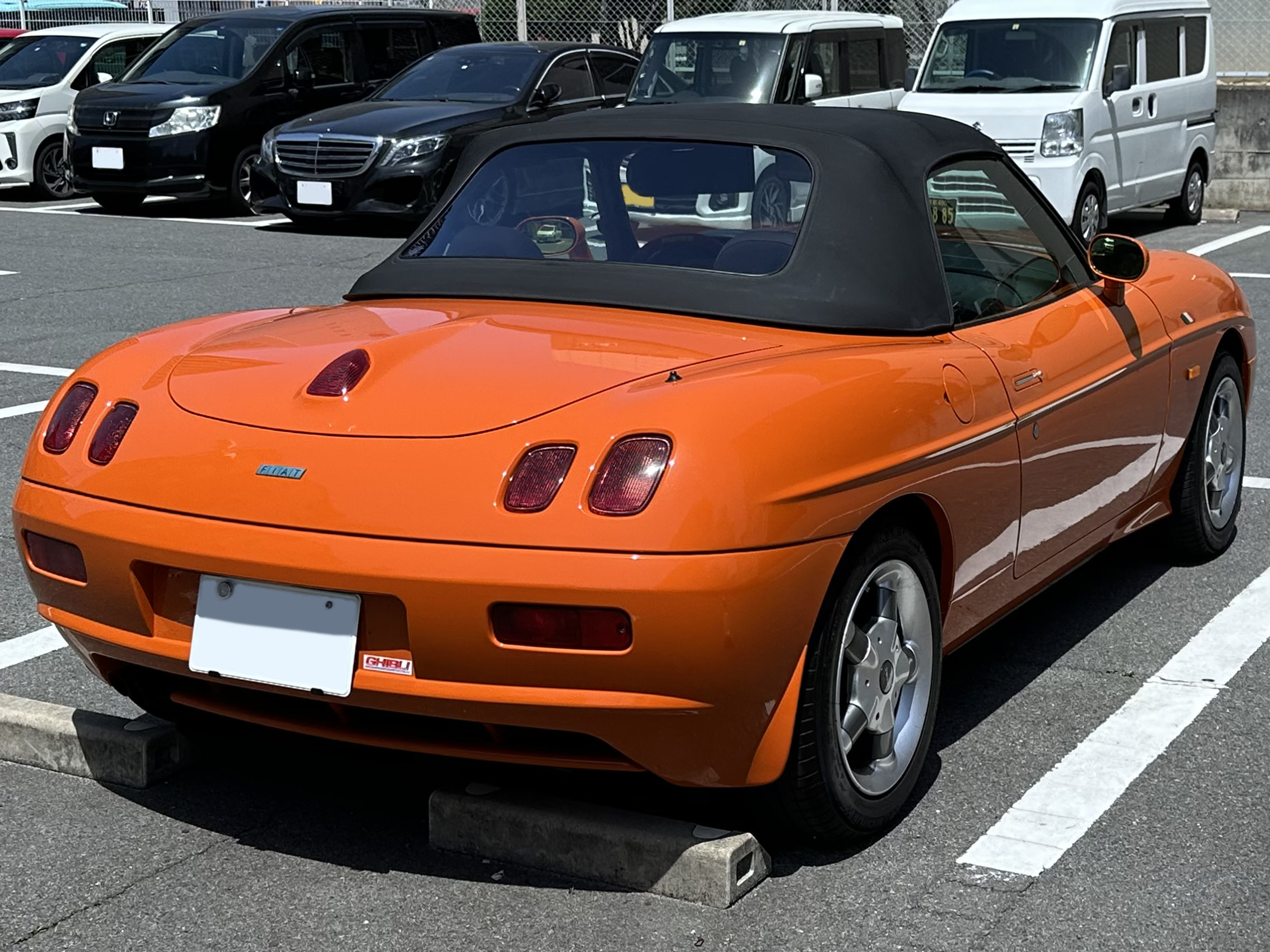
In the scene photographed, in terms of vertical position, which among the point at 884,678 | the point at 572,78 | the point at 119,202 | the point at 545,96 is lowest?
the point at 119,202

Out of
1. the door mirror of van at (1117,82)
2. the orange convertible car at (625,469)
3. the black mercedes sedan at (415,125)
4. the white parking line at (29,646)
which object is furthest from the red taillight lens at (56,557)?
the door mirror of van at (1117,82)

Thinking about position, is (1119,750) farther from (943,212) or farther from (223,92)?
(223,92)

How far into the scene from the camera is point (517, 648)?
3016 millimetres

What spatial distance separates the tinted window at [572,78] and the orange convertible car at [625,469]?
39.6 feet

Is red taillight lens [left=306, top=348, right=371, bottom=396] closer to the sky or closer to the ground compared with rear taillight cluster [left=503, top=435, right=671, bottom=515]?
closer to the sky

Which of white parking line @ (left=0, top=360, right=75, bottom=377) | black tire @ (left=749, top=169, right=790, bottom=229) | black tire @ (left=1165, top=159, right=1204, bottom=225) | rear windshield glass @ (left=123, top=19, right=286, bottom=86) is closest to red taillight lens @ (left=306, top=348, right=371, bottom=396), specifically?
black tire @ (left=749, top=169, right=790, bottom=229)

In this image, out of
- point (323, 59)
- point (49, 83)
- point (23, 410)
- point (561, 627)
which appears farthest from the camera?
point (49, 83)

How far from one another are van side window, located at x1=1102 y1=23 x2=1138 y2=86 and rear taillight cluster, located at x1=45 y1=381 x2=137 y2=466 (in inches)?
461

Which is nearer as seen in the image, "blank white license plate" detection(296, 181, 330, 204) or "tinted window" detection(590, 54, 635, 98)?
"blank white license plate" detection(296, 181, 330, 204)

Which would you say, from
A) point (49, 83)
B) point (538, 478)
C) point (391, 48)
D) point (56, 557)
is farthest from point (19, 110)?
point (538, 478)

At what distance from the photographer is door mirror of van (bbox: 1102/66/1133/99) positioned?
45.6 ft

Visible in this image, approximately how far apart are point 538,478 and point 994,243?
6.01ft

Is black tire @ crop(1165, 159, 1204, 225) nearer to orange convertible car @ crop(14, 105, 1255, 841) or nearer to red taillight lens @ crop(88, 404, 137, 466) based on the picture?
orange convertible car @ crop(14, 105, 1255, 841)

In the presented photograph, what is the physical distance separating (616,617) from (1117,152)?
40.0ft
